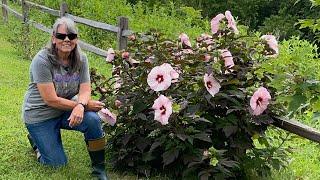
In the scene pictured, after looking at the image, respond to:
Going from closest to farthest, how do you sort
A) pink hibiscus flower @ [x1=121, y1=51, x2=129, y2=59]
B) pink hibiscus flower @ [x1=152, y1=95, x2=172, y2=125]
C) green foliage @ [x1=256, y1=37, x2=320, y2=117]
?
green foliage @ [x1=256, y1=37, x2=320, y2=117] < pink hibiscus flower @ [x1=152, y1=95, x2=172, y2=125] < pink hibiscus flower @ [x1=121, y1=51, x2=129, y2=59]

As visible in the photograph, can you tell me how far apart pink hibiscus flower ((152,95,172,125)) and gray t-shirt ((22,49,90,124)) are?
2.90 ft

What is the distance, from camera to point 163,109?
3955 millimetres

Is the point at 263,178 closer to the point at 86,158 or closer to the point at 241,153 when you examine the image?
the point at 241,153

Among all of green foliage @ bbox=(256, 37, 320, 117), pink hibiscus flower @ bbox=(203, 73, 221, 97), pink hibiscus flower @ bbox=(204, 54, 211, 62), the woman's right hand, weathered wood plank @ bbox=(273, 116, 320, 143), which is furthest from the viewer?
the woman's right hand

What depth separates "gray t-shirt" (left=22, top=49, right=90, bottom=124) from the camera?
4324 mm

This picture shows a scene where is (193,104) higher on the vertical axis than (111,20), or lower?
higher

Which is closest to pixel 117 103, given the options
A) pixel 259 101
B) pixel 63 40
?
pixel 63 40

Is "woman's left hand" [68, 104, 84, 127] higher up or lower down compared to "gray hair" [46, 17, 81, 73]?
lower down

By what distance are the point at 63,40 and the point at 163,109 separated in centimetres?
100

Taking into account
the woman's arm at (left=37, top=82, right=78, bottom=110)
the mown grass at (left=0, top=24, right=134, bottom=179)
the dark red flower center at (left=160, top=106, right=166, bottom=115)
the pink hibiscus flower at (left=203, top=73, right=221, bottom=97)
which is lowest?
the mown grass at (left=0, top=24, right=134, bottom=179)

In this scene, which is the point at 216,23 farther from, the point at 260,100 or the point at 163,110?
the point at 163,110

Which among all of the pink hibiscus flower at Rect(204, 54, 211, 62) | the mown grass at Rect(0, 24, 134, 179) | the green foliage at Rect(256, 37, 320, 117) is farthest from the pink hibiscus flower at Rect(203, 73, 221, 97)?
the green foliage at Rect(256, 37, 320, 117)

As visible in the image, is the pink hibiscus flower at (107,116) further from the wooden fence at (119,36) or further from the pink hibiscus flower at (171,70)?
the wooden fence at (119,36)

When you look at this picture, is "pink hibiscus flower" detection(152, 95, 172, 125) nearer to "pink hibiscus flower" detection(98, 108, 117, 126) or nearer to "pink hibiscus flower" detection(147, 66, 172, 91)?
"pink hibiscus flower" detection(147, 66, 172, 91)
